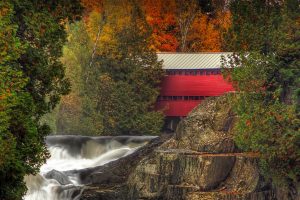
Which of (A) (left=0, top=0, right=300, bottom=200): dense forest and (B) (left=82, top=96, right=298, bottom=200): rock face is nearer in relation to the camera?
(A) (left=0, top=0, right=300, bottom=200): dense forest

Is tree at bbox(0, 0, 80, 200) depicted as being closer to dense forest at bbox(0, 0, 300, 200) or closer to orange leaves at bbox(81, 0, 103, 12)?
dense forest at bbox(0, 0, 300, 200)

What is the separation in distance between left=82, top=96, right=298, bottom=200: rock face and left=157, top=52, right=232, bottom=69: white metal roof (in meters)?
15.0

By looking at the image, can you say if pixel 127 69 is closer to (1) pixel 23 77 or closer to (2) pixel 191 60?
(2) pixel 191 60

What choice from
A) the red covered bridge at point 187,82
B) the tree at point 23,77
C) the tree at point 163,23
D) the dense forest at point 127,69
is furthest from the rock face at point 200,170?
the tree at point 163,23

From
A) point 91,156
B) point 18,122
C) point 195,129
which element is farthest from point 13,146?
point 91,156

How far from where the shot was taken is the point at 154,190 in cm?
3541

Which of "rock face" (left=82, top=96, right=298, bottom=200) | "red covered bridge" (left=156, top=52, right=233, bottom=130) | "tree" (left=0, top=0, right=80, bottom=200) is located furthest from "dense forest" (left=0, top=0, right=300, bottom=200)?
"rock face" (left=82, top=96, right=298, bottom=200)

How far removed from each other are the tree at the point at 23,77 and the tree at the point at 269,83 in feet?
24.8

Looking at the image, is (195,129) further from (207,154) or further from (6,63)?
(6,63)

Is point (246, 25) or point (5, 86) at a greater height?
point (246, 25)

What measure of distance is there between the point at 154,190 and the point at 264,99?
572 centimetres

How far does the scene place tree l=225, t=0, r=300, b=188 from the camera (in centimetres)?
3075

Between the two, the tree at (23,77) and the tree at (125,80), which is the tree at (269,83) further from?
the tree at (125,80)

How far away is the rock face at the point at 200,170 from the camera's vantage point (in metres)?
34.0
